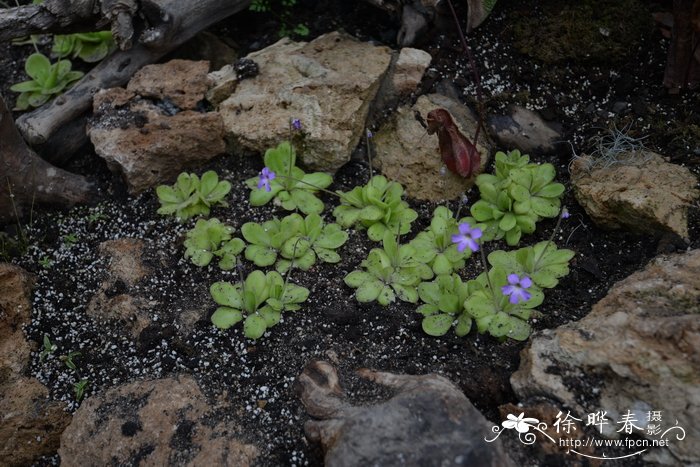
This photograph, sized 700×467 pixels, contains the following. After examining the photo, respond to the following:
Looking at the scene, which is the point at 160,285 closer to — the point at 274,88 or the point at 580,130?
the point at 274,88

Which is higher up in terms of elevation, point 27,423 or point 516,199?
point 516,199

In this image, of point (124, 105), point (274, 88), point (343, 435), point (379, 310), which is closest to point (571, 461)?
point (343, 435)

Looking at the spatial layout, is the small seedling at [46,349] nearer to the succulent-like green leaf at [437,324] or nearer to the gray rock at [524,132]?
the succulent-like green leaf at [437,324]

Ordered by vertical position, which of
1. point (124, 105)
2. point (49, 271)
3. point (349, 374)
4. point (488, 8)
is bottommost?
point (49, 271)

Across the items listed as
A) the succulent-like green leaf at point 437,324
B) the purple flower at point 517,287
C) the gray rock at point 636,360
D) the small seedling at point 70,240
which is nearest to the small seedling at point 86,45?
the small seedling at point 70,240

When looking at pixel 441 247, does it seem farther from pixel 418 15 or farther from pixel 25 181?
pixel 25 181

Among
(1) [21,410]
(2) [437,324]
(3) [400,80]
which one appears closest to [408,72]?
(3) [400,80]
